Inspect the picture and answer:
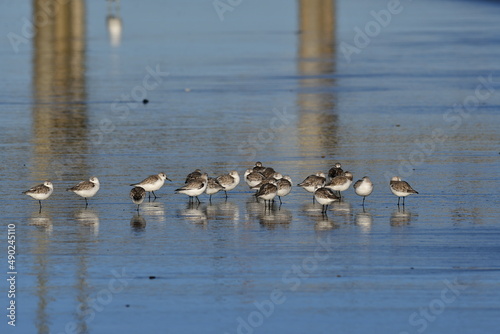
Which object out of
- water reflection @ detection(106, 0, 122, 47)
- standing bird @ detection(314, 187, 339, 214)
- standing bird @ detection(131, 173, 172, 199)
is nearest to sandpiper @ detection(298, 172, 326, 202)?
standing bird @ detection(314, 187, 339, 214)

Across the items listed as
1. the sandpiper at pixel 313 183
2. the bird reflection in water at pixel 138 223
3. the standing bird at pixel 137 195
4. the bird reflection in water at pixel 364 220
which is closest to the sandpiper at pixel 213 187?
the standing bird at pixel 137 195

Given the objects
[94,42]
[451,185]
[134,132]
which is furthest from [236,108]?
[94,42]

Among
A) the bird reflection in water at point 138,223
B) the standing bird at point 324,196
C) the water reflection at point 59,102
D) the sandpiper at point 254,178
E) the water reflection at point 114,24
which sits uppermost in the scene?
the water reflection at point 114,24

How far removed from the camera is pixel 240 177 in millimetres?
16625

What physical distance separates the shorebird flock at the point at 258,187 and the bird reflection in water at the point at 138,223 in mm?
393

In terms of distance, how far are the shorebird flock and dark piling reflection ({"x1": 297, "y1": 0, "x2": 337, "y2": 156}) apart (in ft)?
11.8

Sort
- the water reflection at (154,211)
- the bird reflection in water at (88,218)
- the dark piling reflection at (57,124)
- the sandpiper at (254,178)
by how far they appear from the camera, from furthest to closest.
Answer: the sandpiper at (254,178)
the water reflection at (154,211)
the bird reflection in water at (88,218)
the dark piling reflection at (57,124)

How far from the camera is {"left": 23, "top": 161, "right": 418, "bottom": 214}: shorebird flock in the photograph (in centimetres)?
1420

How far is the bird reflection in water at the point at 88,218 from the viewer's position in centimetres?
1316

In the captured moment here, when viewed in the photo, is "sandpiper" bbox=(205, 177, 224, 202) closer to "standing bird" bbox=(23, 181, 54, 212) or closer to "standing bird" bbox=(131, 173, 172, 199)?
"standing bird" bbox=(131, 173, 172, 199)

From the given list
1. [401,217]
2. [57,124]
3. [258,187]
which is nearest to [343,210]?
[401,217]

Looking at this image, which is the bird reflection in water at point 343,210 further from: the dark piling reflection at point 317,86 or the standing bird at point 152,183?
the dark piling reflection at point 317,86

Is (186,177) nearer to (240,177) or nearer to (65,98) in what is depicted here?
(240,177)

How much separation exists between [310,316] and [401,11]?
5508 cm
